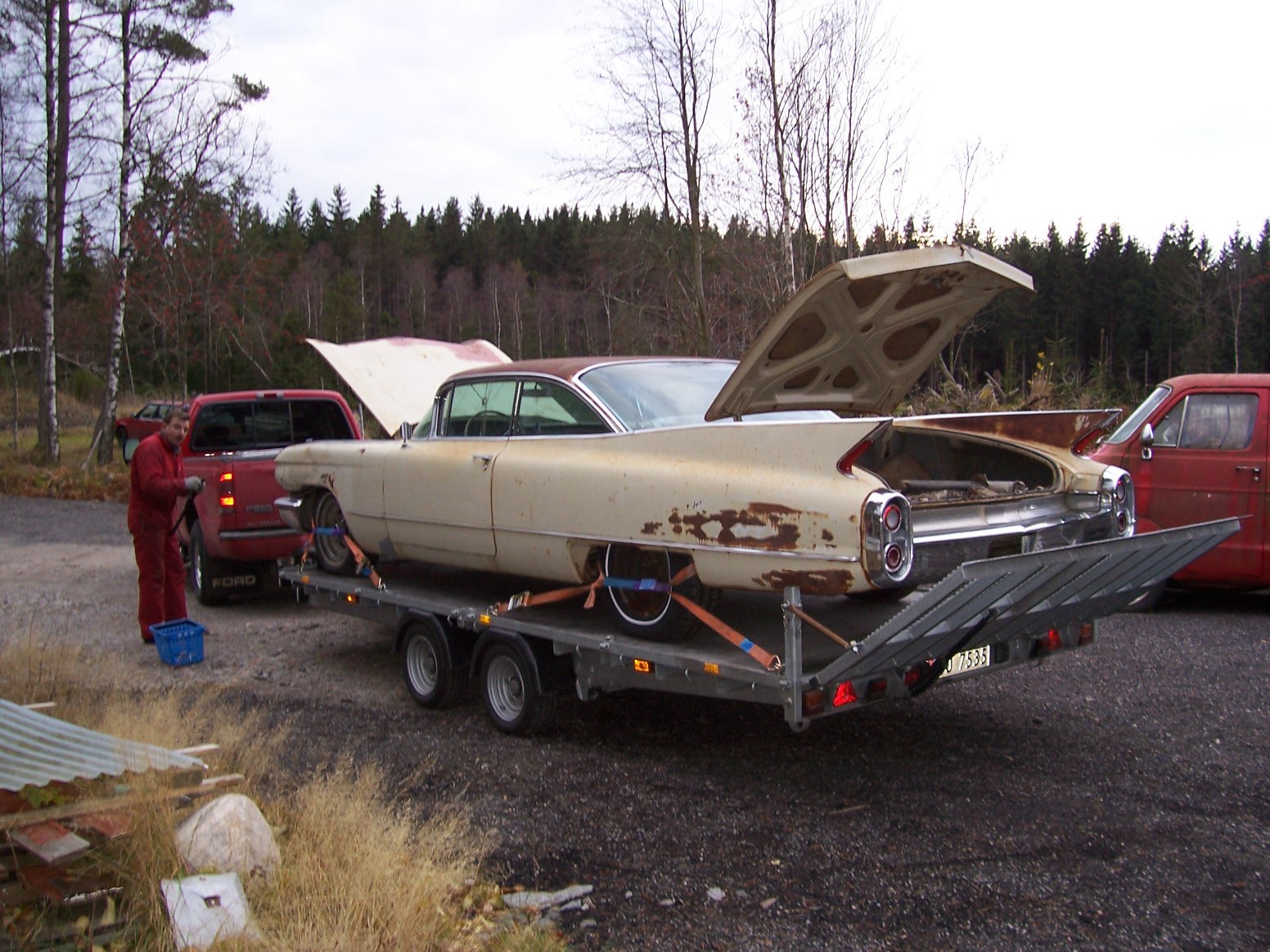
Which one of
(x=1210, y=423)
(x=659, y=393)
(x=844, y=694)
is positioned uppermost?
(x=659, y=393)

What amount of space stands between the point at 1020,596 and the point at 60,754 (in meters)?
3.48

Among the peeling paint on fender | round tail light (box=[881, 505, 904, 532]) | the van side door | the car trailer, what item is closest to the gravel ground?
the car trailer

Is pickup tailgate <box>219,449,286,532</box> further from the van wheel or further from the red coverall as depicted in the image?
the red coverall

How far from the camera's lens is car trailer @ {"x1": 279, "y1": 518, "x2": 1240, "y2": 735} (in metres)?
4.16

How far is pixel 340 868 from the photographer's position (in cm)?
383

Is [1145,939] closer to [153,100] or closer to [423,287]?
[153,100]

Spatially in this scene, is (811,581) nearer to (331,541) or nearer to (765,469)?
(765,469)

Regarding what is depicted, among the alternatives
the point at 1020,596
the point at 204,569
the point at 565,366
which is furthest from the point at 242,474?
the point at 1020,596

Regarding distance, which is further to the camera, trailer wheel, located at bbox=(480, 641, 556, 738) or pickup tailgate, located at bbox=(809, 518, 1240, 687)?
trailer wheel, located at bbox=(480, 641, 556, 738)

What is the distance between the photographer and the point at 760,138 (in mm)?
14578

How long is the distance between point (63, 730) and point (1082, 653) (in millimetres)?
5995

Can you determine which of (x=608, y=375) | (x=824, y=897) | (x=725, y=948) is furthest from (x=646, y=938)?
(x=608, y=375)

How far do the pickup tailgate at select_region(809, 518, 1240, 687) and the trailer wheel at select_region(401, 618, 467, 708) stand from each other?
259 cm

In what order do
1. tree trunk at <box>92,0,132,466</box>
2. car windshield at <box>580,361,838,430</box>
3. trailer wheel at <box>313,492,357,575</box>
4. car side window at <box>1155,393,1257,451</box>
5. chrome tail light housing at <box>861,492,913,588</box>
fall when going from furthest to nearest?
1. tree trunk at <box>92,0,132,466</box>
2. car side window at <box>1155,393,1257,451</box>
3. trailer wheel at <box>313,492,357,575</box>
4. car windshield at <box>580,361,838,430</box>
5. chrome tail light housing at <box>861,492,913,588</box>
